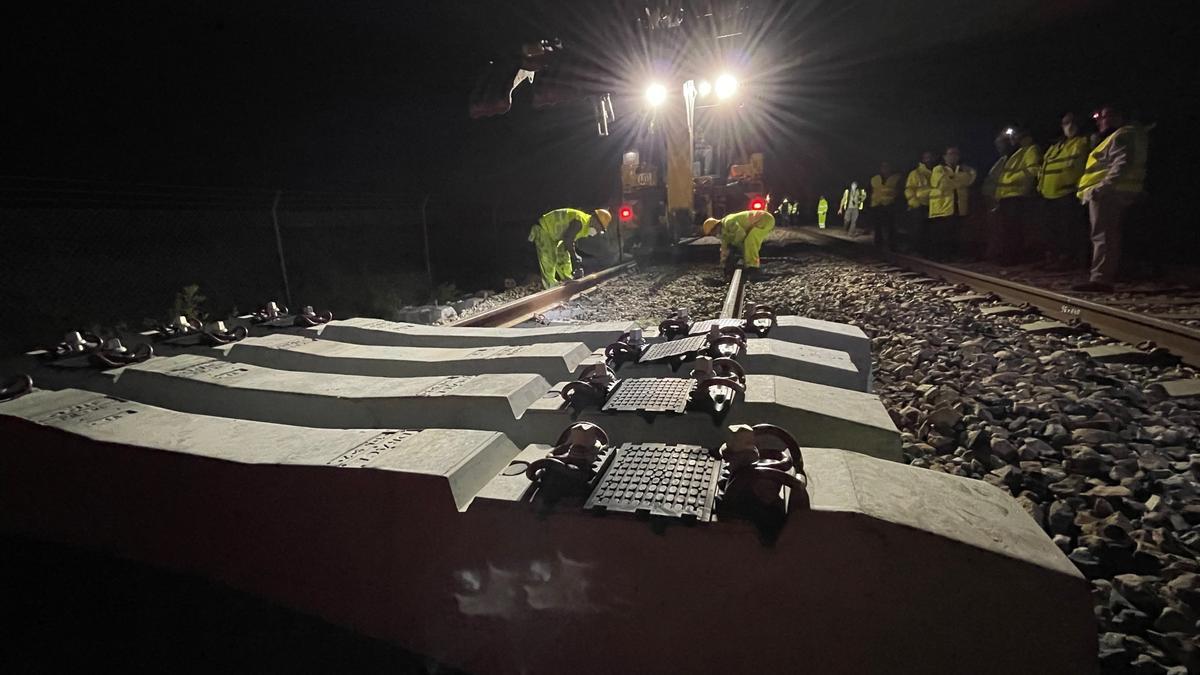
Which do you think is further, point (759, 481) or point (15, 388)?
point (15, 388)

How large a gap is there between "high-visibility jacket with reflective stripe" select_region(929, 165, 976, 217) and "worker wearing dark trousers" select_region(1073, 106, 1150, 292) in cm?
473

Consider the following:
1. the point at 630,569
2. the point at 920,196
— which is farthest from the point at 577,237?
the point at 920,196

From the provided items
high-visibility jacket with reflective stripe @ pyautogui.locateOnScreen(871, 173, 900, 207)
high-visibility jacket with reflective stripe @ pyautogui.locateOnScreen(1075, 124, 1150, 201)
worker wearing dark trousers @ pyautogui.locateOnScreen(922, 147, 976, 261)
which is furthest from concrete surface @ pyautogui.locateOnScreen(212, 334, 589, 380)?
high-visibility jacket with reflective stripe @ pyautogui.locateOnScreen(871, 173, 900, 207)

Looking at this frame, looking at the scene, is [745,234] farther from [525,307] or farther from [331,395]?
[331,395]

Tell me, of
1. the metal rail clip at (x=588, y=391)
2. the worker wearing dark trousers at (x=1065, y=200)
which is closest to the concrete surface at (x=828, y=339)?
the metal rail clip at (x=588, y=391)

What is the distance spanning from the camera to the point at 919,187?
40.4 ft

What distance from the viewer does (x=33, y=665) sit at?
184cm

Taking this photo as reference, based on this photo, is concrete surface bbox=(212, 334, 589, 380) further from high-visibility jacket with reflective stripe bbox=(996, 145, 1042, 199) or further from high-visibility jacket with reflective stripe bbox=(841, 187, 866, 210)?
high-visibility jacket with reflective stripe bbox=(841, 187, 866, 210)

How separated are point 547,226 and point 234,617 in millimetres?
7978

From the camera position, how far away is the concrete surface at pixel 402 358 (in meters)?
3.07

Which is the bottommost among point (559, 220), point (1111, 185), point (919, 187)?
point (1111, 185)

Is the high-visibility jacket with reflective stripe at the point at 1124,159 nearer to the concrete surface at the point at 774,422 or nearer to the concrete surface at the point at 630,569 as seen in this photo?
the concrete surface at the point at 774,422

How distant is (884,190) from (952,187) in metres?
4.00

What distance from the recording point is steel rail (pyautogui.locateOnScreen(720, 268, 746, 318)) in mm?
5861
